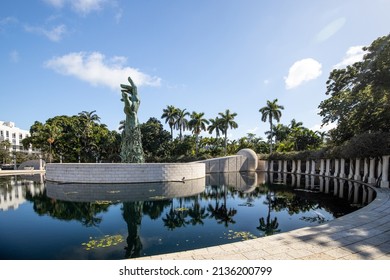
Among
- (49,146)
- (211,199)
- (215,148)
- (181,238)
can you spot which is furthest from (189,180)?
(49,146)

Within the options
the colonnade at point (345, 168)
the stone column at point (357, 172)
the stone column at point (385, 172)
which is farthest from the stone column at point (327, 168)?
the stone column at point (385, 172)

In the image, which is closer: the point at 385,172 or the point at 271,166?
the point at 385,172

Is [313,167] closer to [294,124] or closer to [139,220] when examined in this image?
[294,124]

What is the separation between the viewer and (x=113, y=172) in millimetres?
21094

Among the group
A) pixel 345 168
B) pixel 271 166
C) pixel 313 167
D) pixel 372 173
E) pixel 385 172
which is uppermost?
pixel 385 172

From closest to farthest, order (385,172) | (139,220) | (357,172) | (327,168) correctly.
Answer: (139,220) → (385,172) → (357,172) → (327,168)

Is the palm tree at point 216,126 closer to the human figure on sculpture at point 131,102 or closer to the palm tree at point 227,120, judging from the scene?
the palm tree at point 227,120

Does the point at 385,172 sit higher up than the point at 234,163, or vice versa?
the point at 385,172

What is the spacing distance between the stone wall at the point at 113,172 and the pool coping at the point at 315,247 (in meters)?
16.6

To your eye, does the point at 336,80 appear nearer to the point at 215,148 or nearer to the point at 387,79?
the point at 387,79

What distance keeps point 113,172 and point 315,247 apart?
61.3 feet

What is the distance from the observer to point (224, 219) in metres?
10.4

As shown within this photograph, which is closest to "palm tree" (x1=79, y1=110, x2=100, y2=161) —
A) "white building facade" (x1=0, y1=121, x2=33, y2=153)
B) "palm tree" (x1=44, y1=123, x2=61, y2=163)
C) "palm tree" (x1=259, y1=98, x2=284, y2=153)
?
"palm tree" (x1=44, y1=123, x2=61, y2=163)

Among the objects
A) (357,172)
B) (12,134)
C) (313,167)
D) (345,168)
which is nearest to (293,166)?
(313,167)
